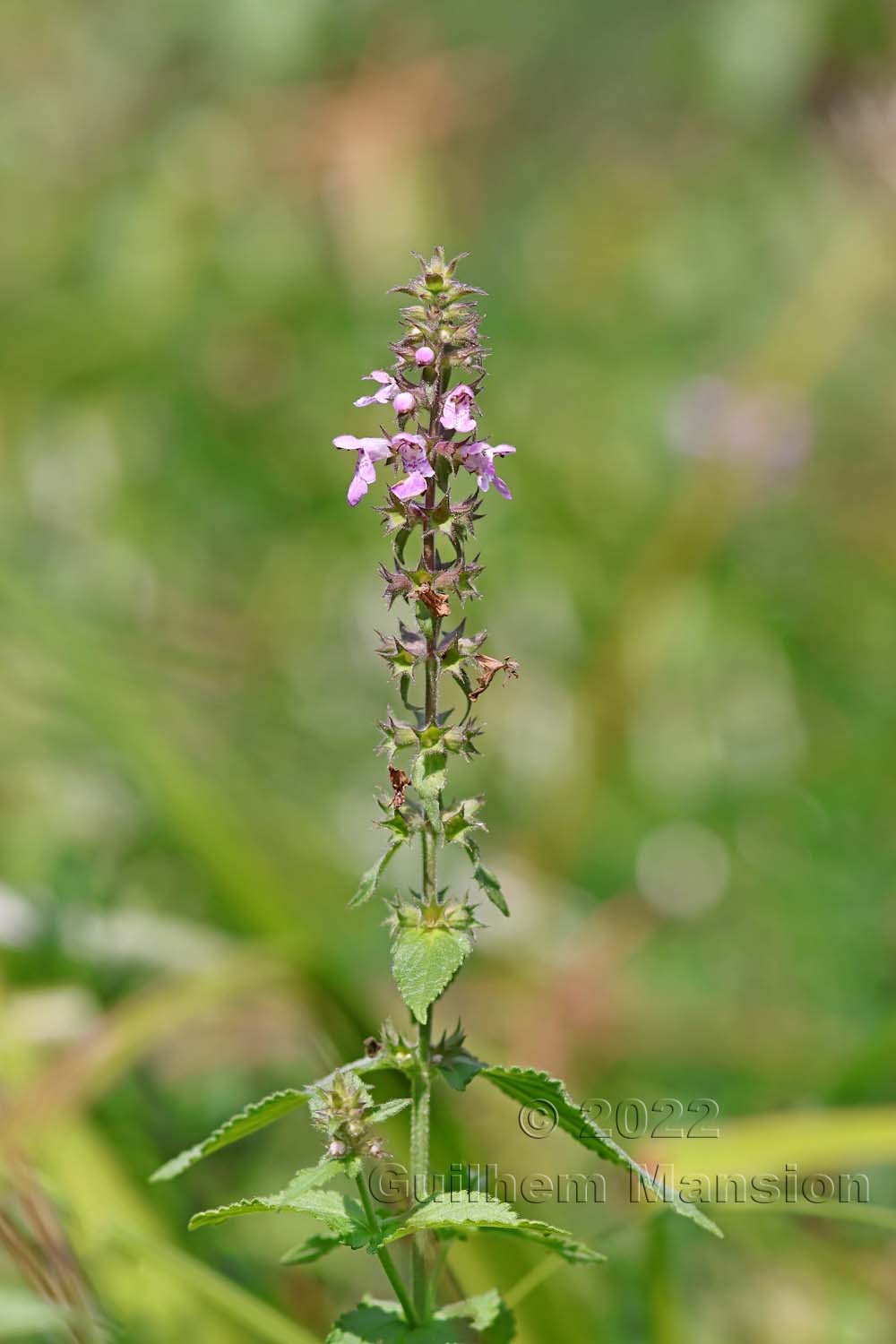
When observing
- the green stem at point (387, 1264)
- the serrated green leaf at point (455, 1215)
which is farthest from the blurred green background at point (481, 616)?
the serrated green leaf at point (455, 1215)

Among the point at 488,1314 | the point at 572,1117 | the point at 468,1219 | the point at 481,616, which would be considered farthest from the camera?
the point at 481,616

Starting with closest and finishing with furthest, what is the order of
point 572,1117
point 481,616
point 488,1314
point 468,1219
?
point 468,1219, point 572,1117, point 488,1314, point 481,616

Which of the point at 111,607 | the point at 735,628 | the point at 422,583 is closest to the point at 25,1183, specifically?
the point at 422,583

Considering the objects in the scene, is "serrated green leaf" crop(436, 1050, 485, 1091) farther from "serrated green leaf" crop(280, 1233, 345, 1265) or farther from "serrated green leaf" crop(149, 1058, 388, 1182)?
"serrated green leaf" crop(280, 1233, 345, 1265)

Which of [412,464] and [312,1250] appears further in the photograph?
[312,1250]

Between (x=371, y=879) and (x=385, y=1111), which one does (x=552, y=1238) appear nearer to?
(x=385, y=1111)

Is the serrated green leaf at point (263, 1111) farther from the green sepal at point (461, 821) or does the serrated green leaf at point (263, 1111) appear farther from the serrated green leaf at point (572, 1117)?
the green sepal at point (461, 821)

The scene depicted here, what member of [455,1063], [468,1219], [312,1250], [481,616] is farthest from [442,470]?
[481,616]

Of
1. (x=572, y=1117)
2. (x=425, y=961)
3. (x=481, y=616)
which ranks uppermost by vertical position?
(x=481, y=616)
